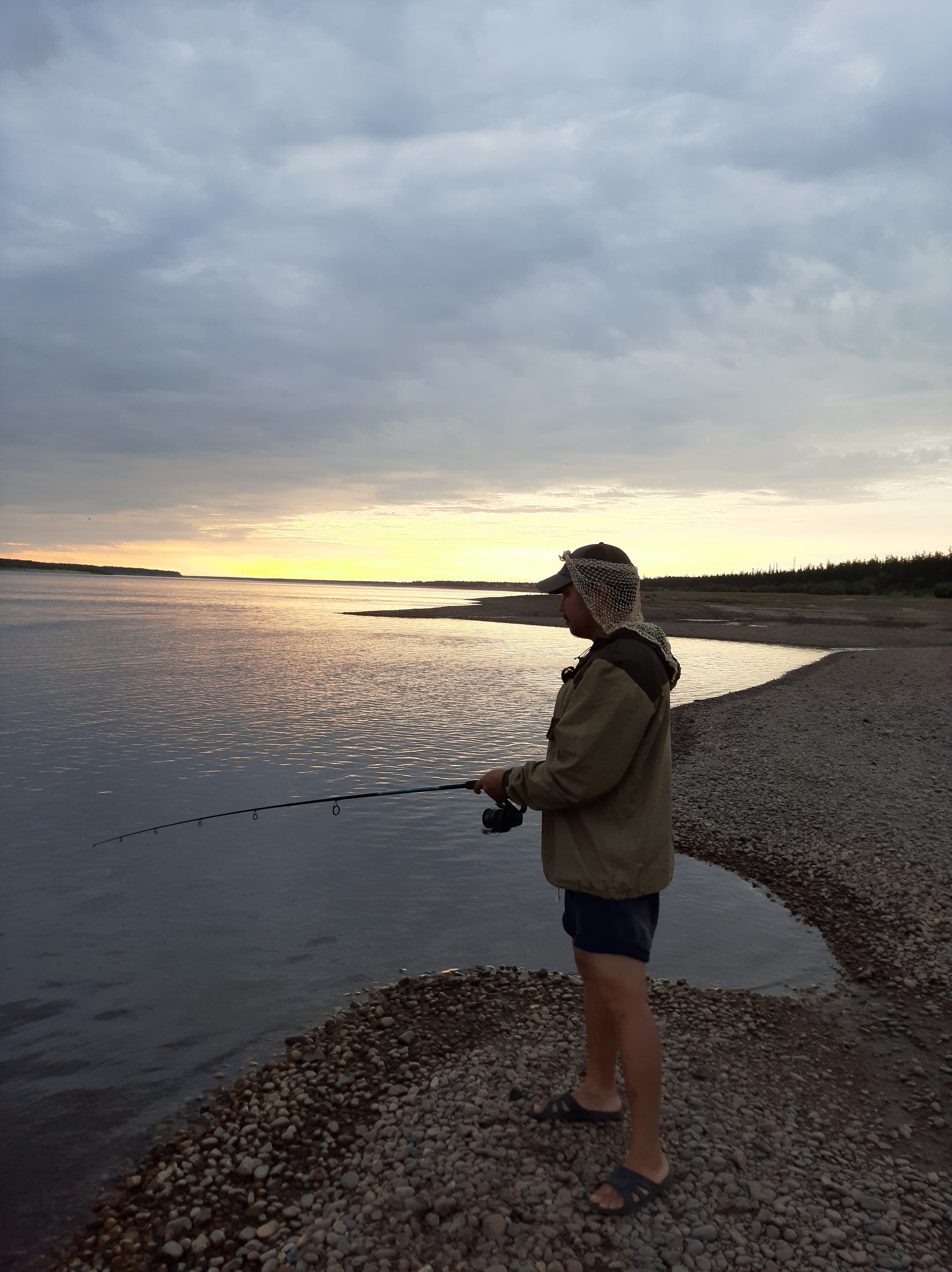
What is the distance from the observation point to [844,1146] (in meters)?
3.75

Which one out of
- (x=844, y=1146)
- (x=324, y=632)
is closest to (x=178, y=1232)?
(x=844, y=1146)

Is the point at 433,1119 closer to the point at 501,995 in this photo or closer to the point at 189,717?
the point at 501,995

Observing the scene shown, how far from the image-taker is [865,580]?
85312 millimetres

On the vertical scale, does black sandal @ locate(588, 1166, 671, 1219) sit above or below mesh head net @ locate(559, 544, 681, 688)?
below

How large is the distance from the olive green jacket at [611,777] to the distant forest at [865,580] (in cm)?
7443

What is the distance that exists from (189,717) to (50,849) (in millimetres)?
8746

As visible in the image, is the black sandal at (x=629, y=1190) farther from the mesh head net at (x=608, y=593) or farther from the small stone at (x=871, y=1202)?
the mesh head net at (x=608, y=593)

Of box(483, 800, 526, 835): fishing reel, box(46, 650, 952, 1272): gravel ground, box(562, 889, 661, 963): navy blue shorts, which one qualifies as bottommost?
box(46, 650, 952, 1272): gravel ground

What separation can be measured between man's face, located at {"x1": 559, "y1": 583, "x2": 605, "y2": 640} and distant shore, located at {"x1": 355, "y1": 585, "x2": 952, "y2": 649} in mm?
38337

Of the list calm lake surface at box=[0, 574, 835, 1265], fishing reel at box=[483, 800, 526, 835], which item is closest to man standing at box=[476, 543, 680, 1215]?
fishing reel at box=[483, 800, 526, 835]

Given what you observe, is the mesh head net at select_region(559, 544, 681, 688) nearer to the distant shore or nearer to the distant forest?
the distant shore

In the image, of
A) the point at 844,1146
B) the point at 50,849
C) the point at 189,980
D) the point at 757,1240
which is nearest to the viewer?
the point at 757,1240

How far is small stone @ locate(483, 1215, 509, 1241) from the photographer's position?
3.14 metres

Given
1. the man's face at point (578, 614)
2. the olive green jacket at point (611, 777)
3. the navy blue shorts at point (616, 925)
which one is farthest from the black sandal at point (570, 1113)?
the man's face at point (578, 614)
